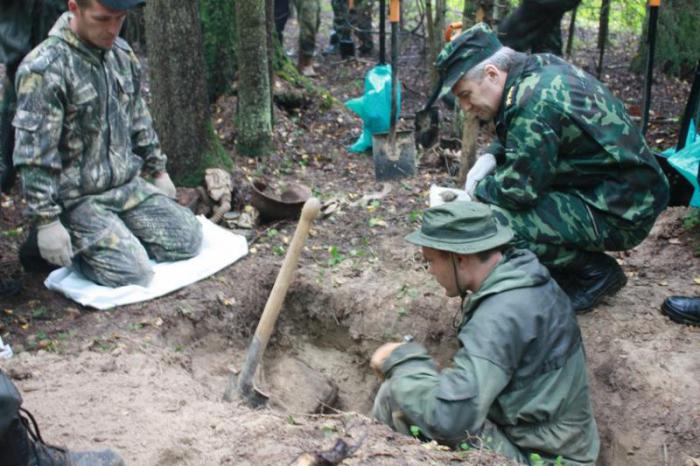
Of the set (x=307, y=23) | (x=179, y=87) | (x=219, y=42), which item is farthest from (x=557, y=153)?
(x=307, y=23)

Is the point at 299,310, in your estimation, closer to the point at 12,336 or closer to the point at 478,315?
the point at 12,336

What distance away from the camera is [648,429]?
12.5 ft

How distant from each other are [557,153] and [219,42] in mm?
4513

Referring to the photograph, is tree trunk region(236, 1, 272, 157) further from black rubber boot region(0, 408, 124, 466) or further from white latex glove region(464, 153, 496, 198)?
black rubber boot region(0, 408, 124, 466)

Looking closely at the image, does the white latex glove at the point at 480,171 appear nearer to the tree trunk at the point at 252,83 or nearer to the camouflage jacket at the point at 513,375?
the camouflage jacket at the point at 513,375

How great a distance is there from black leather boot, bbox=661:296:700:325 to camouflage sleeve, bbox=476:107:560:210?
1.10 m

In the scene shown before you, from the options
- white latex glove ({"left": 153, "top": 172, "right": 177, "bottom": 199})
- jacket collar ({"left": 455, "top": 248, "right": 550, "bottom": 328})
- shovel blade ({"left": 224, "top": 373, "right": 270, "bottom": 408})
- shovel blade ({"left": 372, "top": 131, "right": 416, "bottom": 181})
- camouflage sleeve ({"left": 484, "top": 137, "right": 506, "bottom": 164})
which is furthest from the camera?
shovel blade ({"left": 372, "top": 131, "right": 416, "bottom": 181})

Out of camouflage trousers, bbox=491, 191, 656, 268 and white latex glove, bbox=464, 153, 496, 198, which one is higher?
white latex glove, bbox=464, 153, 496, 198

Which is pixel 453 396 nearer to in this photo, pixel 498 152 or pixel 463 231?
pixel 463 231

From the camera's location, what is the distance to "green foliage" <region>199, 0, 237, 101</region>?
734cm

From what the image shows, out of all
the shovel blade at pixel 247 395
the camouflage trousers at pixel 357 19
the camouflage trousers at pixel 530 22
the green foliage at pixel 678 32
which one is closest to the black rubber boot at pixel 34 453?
the shovel blade at pixel 247 395

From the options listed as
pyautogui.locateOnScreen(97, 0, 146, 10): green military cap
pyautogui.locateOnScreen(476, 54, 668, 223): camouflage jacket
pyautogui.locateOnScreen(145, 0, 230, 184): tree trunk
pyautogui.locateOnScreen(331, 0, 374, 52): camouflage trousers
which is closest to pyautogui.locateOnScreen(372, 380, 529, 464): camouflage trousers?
pyautogui.locateOnScreen(476, 54, 668, 223): camouflage jacket

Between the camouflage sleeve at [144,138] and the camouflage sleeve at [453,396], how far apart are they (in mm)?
2901

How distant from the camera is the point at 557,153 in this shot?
13.1 ft
